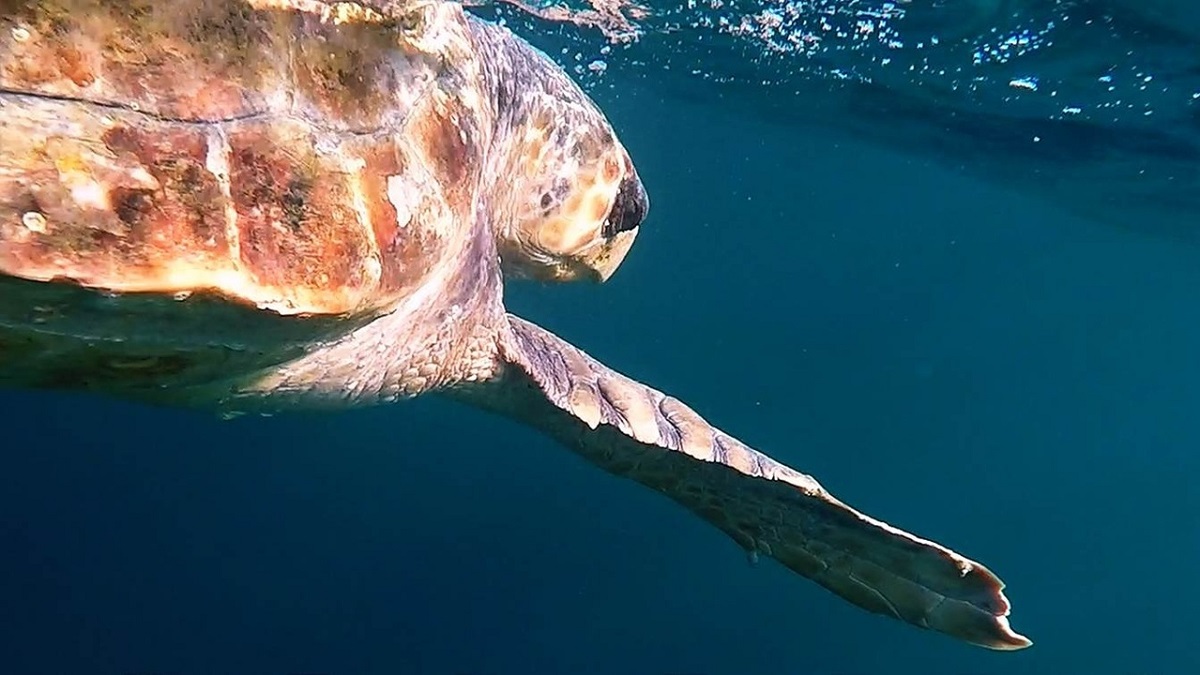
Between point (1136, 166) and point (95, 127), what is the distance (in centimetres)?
1781

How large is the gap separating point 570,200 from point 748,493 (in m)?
1.38

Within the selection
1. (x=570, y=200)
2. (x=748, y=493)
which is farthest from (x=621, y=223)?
(x=748, y=493)

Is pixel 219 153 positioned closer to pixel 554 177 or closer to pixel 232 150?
pixel 232 150

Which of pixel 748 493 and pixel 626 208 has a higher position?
pixel 626 208

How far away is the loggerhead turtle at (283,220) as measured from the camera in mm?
1485

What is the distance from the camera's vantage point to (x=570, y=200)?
11.8 ft

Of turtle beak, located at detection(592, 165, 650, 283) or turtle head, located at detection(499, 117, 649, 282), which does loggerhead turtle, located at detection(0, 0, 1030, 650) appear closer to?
turtle head, located at detection(499, 117, 649, 282)

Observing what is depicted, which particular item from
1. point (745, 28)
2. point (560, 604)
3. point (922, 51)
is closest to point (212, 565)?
point (560, 604)

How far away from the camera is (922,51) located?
1212 centimetres

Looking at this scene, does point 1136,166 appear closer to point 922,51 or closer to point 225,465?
point 922,51

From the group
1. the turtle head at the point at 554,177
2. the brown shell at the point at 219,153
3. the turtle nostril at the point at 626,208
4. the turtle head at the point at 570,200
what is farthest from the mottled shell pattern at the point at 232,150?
the turtle nostril at the point at 626,208

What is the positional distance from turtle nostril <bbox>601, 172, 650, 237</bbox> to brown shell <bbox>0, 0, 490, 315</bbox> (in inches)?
67.8

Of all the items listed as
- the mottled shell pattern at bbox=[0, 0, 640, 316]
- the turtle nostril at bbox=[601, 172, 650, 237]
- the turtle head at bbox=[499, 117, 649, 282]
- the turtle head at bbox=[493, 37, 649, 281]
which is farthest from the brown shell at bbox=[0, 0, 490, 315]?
the turtle nostril at bbox=[601, 172, 650, 237]

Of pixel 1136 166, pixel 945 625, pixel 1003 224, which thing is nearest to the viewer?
pixel 945 625
